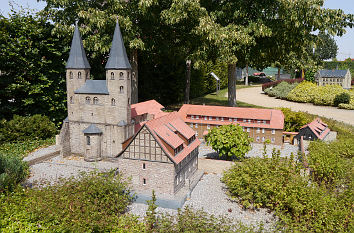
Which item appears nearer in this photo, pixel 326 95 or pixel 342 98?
pixel 342 98

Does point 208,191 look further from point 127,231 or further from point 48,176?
point 48,176

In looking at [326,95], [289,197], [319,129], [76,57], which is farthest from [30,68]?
[326,95]

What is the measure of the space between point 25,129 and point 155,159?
1691 cm

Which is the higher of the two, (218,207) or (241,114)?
(241,114)

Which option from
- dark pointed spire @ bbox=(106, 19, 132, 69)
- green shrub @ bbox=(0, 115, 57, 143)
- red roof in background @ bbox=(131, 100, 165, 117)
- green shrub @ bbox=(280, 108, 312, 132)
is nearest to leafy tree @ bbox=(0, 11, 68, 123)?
green shrub @ bbox=(0, 115, 57, 143)

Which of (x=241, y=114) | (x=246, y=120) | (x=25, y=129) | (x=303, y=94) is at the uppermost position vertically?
(x=303, y=94)

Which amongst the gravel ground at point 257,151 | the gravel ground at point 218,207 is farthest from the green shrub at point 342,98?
the gravel ground at point 218,207

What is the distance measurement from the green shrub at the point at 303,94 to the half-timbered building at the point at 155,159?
1537 inches

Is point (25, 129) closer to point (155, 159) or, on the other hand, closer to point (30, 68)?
point (30, 68)

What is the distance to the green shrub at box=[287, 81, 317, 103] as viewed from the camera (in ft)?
165

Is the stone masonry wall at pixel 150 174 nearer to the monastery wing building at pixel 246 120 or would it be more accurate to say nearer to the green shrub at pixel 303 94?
the monastery wing building at pixel 246 120

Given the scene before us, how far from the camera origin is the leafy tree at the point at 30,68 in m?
28.5

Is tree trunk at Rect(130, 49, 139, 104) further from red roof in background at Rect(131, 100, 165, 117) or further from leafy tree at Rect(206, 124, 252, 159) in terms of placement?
leafy tree at Rect(206, 124, 252, 159)

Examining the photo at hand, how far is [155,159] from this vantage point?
55.1 feet
